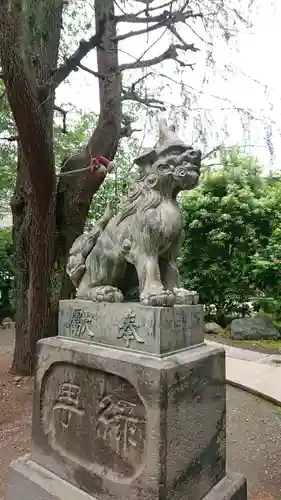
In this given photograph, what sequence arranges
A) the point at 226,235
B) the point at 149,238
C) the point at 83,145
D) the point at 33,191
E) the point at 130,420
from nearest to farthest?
the point at 130,420
the point at 149,238
the point at 33,191
the point at 83,145
the point at 226,235

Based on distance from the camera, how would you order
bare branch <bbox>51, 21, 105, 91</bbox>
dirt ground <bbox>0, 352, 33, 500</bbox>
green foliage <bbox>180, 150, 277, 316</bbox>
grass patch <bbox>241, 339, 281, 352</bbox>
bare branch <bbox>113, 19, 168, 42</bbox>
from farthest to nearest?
green foliage <bbox>180, 150, 277, 316</bbox> < grass patch <bbox>241, 339, 281, 352</bbox> < bare branch <bbox>51, 21, 105, 91</bbox> < bare branch <bbox>113, 19, 168, 42</bbox> < dirt ground <bbox>0, 352, 33, 500</bbox>

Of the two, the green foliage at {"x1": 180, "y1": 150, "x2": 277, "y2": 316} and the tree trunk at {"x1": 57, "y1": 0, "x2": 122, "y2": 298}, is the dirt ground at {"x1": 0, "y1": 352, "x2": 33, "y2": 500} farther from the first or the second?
the green foliage at {"x1": 180, "y1": 150, "x2": 277, "y2": 316}

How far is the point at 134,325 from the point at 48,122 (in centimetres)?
231

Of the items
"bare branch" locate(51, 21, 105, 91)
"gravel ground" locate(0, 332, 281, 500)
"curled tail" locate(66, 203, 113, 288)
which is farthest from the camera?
"bare branch" locate(51, 21, 105, 91)

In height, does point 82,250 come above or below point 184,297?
above

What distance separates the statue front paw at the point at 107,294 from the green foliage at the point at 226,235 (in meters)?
4.61

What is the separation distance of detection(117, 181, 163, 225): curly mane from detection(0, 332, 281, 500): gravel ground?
1691 millimetres

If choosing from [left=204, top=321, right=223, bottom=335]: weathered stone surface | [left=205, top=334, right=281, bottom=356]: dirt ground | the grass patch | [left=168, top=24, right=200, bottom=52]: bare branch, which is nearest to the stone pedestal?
[left=168, top=24, right=200, bottom=52]: bare branch

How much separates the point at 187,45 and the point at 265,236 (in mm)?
3950

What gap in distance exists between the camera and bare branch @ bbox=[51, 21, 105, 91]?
3.03 metres

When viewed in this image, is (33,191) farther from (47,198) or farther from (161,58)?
(161,58)

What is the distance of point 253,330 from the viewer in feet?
18.4

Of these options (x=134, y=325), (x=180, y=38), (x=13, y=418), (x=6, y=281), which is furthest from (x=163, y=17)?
(x=6, y=281)

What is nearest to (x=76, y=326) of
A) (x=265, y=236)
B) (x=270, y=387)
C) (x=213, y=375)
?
(x=213, y=375)
